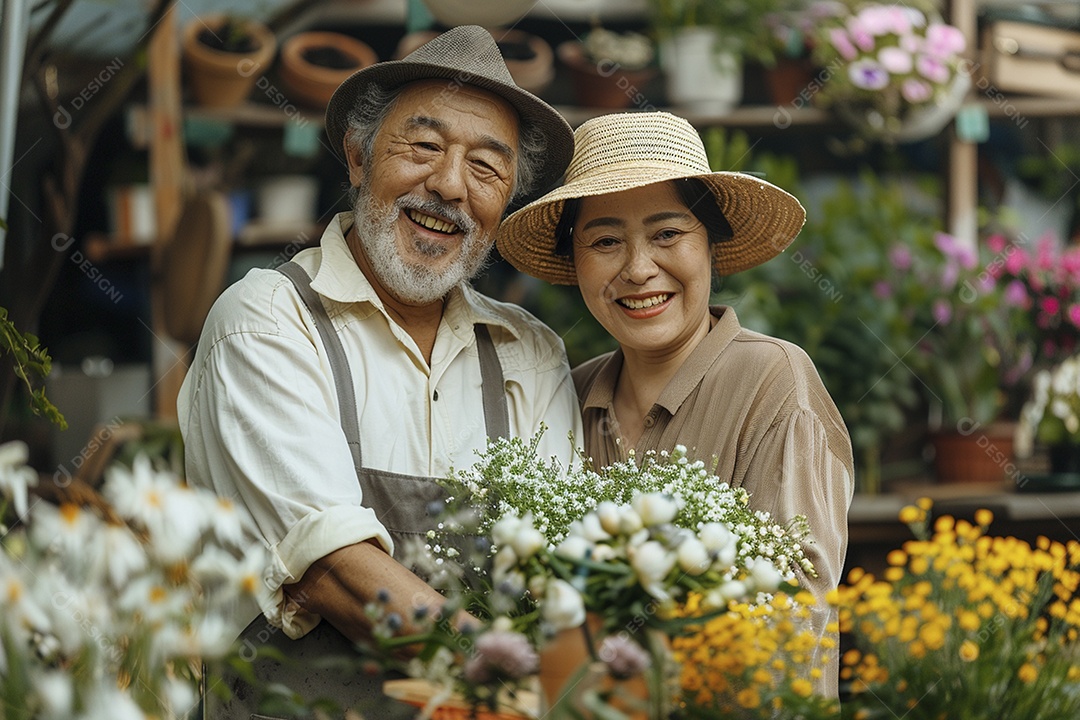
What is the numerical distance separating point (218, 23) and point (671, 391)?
9.35ft

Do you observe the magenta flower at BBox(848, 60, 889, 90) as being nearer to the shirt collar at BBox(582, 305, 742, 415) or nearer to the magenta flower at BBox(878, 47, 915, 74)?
the magenta flower at BBox(878, 47, 915, 74)

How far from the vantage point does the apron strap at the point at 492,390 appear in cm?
237

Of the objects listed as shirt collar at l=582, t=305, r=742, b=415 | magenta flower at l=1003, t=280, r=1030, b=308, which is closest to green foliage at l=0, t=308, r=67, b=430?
shirt collar at l=582, t=305, r=742, b=415

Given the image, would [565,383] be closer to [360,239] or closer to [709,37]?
[360,239]

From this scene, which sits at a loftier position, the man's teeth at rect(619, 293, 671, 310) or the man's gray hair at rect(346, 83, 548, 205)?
the man's gray hair at rect(346, 83, 548, 205)

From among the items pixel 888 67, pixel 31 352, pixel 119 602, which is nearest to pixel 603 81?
pixel 888 67

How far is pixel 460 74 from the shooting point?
2.30m

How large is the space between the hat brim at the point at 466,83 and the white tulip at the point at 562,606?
4.17ft

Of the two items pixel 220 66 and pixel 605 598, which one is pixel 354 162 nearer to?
pixel 605 598

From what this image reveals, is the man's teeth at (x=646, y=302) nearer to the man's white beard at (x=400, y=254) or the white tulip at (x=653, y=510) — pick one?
the man's white beard at (x=400, y=254)

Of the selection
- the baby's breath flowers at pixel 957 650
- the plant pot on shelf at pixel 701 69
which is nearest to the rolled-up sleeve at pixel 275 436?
the baby's breath flowers at pixel 957 650

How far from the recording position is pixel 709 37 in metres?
4.34

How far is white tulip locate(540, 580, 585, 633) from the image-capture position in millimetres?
1311

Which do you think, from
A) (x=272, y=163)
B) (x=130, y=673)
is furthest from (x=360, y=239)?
(x=272, y=163)
